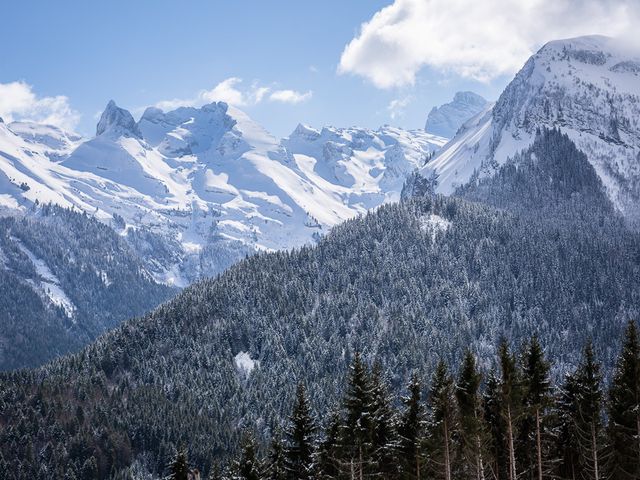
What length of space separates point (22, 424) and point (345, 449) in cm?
16181

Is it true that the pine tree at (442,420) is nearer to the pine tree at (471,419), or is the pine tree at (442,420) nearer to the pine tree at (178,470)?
the pine tree at (471,419)

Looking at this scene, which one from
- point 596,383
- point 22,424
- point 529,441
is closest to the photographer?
point 596,383

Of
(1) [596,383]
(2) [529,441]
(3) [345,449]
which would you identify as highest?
(1) [596,383]

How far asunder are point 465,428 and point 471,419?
4.12 feet

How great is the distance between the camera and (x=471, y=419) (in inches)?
1751

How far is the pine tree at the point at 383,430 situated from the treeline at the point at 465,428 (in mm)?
83

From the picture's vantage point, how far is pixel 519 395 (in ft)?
149

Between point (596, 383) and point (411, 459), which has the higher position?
point (596, 383)

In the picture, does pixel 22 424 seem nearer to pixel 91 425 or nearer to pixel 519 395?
pixel 91 425

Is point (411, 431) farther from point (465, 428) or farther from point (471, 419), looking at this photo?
point (471, 419)

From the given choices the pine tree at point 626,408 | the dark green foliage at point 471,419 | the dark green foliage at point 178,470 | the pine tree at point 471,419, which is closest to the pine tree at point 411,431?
the dark green foliage at point 471,419

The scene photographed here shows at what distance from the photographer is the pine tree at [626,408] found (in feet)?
153

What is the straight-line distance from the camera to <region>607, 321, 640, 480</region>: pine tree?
46594 mm

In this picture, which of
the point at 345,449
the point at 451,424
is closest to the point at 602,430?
the point at 451,424
